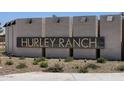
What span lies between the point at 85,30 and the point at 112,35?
2483 mm

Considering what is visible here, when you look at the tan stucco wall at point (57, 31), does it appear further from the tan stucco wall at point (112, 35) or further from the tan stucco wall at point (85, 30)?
the tan stucco wall at point (112, 35)

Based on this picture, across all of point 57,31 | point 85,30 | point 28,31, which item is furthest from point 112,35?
point 28,31

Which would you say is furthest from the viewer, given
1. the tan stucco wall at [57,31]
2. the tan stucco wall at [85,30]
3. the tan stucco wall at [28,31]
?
the tan stucco wall at [28,31]

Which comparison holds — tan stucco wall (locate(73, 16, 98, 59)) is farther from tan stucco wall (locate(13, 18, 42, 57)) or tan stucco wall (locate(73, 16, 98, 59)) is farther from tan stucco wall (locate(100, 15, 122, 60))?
tan stucco wall (locate(13, 18, 42, 57))

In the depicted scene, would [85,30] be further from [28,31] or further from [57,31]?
[28,31]

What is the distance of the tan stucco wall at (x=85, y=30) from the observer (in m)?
34.2

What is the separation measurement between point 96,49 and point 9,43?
1146cm

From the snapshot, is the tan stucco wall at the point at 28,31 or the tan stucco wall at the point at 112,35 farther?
the tan stucco wall at the point at 28,31

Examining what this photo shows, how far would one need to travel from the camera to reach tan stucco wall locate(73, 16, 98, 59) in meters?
34.2

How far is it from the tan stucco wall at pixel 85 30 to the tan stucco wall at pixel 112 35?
726 mm

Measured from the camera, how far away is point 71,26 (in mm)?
35062

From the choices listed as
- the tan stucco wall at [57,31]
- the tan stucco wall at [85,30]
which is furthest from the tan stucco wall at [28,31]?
the tan stucco wall at [85,30]

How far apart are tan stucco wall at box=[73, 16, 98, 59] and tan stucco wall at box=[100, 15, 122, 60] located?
0.73 metres
